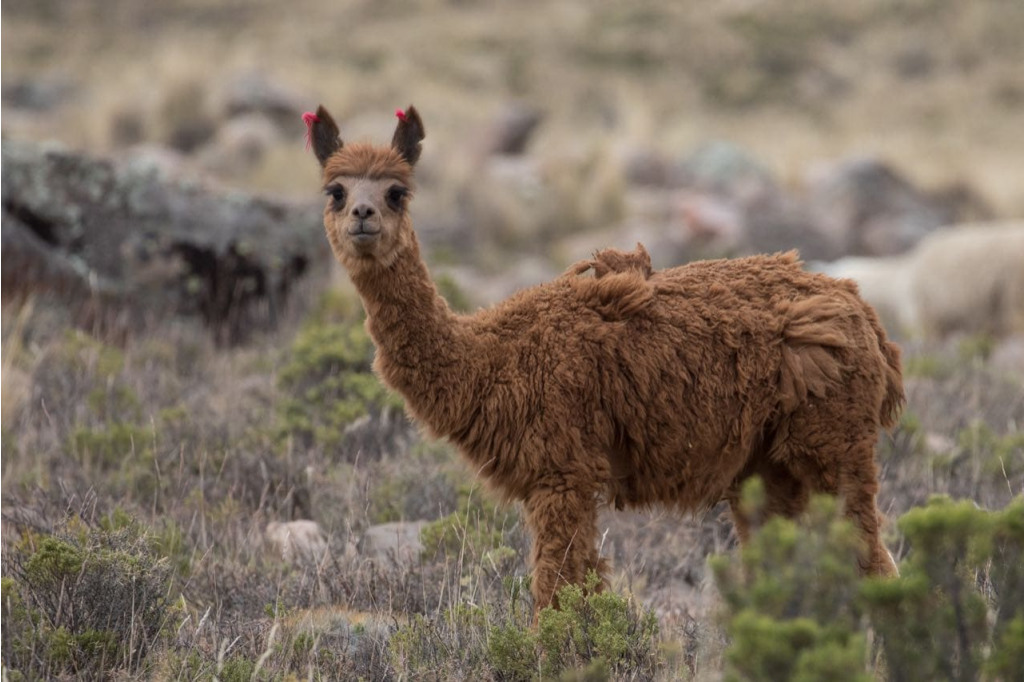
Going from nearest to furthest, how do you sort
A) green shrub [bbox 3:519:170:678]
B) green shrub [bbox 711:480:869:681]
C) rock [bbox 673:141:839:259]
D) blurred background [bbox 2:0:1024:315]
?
green shrub [bbox 711:480:869:681] → green shrub [bbox 3:519:170:678] → rock [bbox 673:141:839:259] → blurred background [bbox 2:0:1024:315]

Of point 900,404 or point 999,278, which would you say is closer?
point 900,404

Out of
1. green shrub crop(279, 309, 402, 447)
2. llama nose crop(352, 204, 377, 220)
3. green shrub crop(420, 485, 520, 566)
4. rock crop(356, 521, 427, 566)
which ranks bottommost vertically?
rock crop(356, 521, 427, 566)

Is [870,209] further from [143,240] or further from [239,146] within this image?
[143,240]

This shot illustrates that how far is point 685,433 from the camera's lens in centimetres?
469

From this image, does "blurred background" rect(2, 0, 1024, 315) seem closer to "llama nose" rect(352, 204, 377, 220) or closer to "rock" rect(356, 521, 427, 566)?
"rock" rect(356, 521, 427, 566)

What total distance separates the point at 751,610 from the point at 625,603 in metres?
1.48

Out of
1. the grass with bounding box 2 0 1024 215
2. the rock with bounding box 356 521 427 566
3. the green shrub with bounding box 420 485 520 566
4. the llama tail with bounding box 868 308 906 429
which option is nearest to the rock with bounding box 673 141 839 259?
the grass with bounding box 2 0 1024 215

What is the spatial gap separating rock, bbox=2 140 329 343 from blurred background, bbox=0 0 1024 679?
3 centimetres

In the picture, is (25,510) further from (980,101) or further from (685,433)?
(980,101)

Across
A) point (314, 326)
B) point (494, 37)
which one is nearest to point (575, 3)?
point (494, 37)

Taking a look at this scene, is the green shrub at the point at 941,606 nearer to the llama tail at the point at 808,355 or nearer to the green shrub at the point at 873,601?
the green shrub at the point at 873,601

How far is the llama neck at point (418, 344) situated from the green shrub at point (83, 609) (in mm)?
1232

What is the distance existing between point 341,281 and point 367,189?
22.4ft

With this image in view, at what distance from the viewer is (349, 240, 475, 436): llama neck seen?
4.68m
